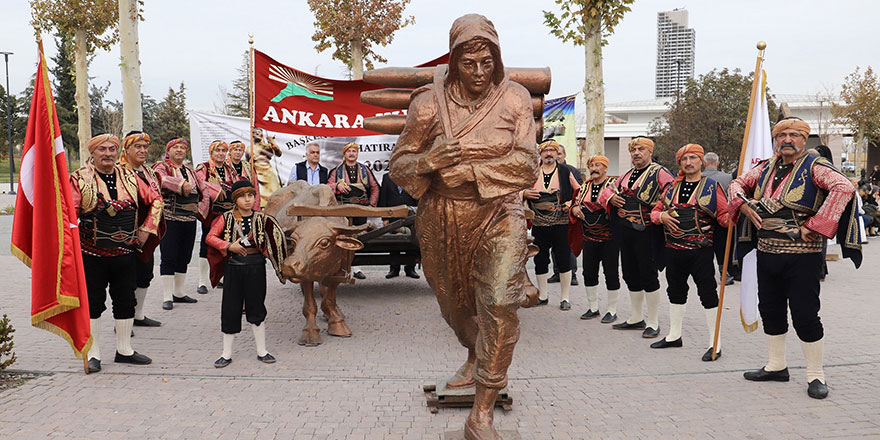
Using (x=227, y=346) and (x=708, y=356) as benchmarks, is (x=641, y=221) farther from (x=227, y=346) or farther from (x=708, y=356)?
(x=227, y=346)

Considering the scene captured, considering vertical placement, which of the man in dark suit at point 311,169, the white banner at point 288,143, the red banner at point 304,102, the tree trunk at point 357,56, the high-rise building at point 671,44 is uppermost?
the high-rise building at point 671,44

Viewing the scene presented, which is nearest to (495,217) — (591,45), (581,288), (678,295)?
(678,295)

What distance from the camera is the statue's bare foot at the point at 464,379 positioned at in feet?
14.4

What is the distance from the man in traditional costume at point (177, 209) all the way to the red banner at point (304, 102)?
1.16 m

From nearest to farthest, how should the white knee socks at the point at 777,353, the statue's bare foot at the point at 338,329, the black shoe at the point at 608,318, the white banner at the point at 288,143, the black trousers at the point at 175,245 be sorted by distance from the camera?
1. the white knee socks at the point at 777,353
2. the statue's bare foot at the point at 338,329
3. the black shoe at the point at 608,318
4. the black trousers at the point at 175,245
5. the white banner at the point at 288,143

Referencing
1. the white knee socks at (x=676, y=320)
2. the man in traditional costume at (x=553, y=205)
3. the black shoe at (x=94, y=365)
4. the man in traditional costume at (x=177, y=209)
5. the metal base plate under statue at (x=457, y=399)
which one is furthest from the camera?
the man in traditional costume at (x=553, y=205)

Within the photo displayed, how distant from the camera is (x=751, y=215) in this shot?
4.88m

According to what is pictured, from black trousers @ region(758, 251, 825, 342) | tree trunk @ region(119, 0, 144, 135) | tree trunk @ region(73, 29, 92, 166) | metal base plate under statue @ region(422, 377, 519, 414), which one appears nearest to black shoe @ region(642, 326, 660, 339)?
black trousers @ region(758, 251, 825, 342)

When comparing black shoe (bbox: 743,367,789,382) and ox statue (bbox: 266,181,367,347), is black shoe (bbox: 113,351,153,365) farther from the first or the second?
black shoe (bbox: 743,367,789,382)

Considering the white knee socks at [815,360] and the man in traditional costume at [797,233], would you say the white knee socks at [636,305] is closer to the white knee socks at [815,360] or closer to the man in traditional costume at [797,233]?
the man in traditional costume at [797,233]

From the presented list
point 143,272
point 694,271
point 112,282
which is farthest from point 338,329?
point 694,271

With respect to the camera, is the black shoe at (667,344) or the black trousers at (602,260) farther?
the black trousers at (602,260)

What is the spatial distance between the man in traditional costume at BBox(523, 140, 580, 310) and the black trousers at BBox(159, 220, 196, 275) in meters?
4.39

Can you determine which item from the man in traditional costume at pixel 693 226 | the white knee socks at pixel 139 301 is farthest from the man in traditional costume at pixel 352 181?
the man in traditional costume at pixel 693 226
